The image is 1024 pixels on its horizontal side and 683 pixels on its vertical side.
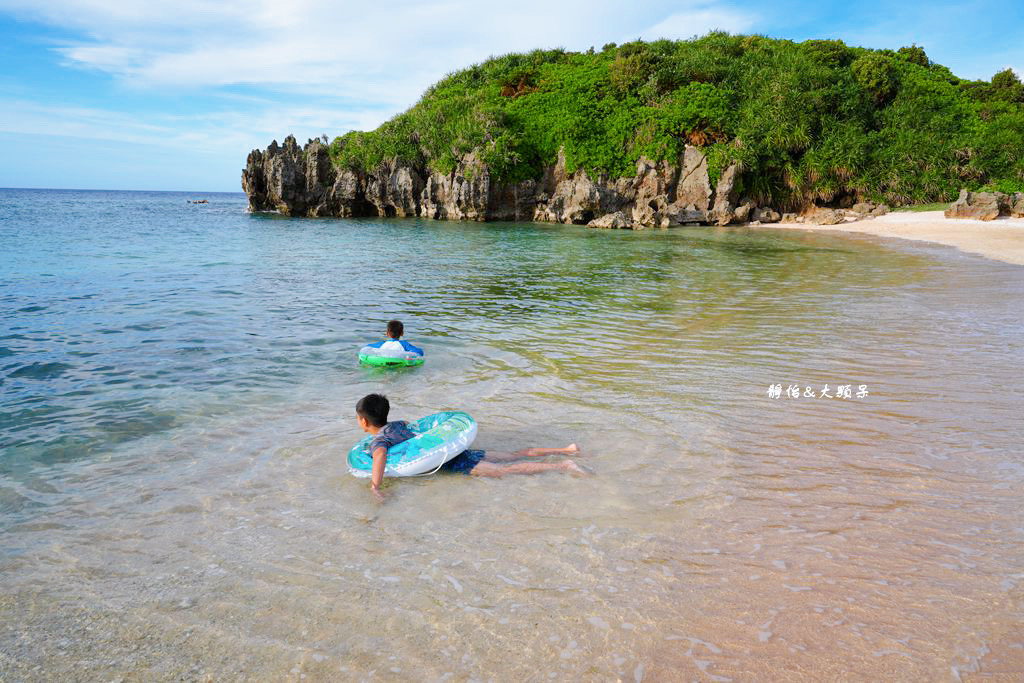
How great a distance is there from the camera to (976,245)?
2545 cm

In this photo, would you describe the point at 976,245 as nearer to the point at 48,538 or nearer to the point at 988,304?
the point at 988,304

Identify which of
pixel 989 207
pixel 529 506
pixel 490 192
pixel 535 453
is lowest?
pixel 529 506

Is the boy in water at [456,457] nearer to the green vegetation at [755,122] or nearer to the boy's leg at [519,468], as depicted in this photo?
the boy's leg at [519,468]

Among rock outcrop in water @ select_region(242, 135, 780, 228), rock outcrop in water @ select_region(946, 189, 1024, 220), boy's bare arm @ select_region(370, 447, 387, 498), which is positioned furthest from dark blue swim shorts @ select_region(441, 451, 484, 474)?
rock outcrop in water @ select_region(946, 189, 1024, 220)

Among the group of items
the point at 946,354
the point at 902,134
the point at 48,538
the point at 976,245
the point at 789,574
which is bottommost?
the point at 48,538

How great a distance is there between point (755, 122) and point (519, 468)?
48508 mm

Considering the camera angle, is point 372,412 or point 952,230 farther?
point 952,230

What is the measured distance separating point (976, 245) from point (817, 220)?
16.1 m

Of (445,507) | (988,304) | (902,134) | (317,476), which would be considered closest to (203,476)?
(317,476)

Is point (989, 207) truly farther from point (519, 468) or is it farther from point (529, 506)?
point (529, 506)

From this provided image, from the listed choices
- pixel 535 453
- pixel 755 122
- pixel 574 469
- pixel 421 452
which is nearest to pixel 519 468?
pixel 535 453

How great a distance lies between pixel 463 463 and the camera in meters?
5.96

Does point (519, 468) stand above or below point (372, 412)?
below

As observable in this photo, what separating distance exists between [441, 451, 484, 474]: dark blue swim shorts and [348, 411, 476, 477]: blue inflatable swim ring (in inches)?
4.7
